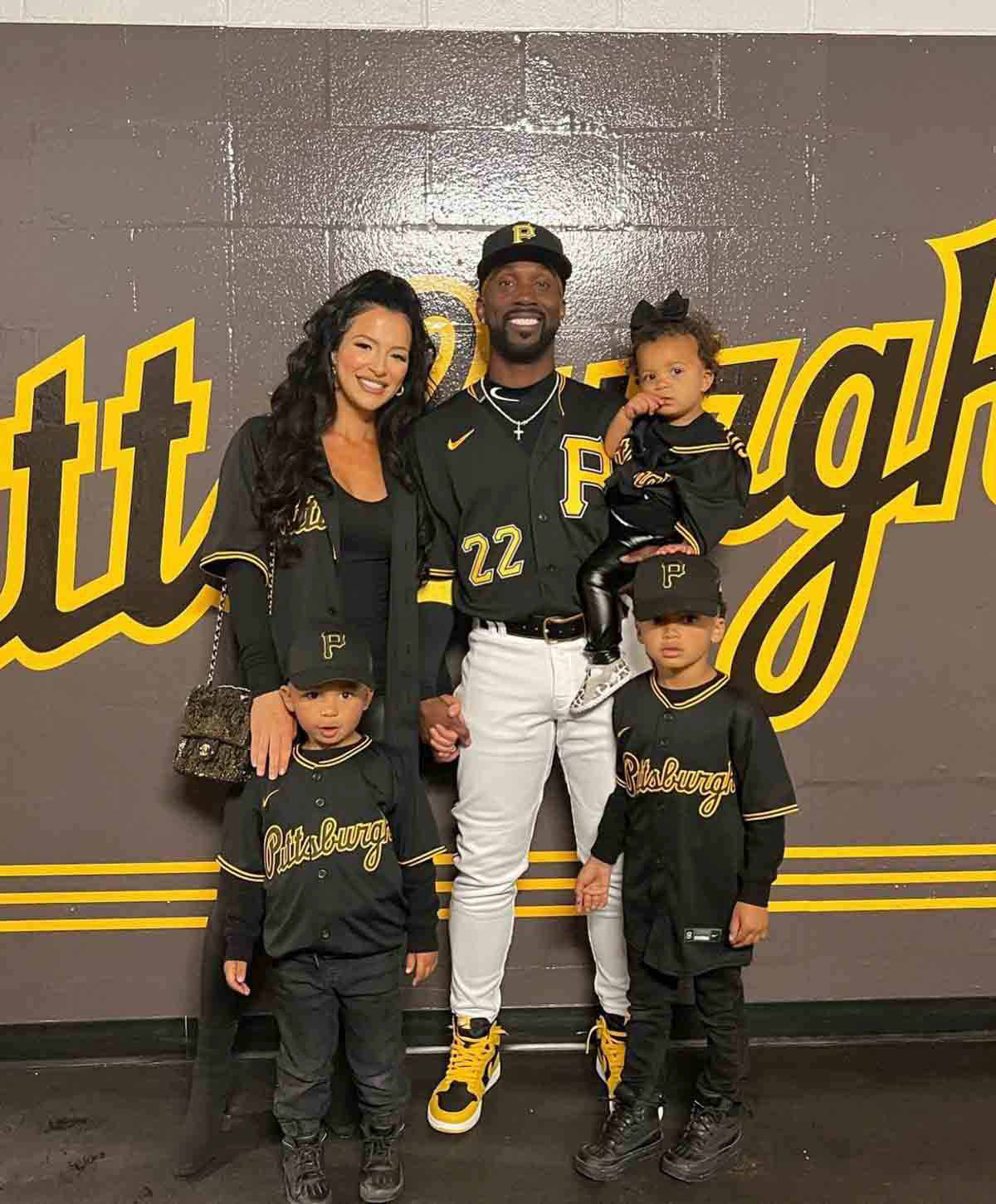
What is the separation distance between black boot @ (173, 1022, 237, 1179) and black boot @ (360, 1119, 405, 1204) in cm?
34

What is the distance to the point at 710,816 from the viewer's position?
2.38 metres

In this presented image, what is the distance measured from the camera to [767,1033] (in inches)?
120

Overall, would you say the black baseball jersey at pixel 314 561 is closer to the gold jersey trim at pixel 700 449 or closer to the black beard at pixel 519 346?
the black beard at pixel 519 346

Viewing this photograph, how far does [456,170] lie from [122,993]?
2.27 meters

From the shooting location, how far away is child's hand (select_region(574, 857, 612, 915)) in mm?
2486

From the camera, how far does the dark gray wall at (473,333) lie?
2816 mm

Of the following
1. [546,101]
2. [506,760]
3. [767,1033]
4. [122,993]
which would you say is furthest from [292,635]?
[767,1033]

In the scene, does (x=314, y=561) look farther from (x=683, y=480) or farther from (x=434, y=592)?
(x=683, y=480)

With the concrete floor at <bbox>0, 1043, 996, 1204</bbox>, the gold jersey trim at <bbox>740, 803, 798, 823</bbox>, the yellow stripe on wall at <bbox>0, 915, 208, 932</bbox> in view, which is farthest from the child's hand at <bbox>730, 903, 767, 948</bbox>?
the yellow stripe on wall at <bbox>0, 915, 208, 932</bbox>

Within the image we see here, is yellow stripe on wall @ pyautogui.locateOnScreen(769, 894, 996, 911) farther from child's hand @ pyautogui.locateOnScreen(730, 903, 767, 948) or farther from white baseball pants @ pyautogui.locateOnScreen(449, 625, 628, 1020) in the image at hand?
child's hand @ pyautogui.locateOnScreen(730, 903, 767, 948)

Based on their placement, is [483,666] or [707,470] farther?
[483,666]

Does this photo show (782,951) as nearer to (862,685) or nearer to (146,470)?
(862,685)

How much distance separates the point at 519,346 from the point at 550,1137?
5.84 ft

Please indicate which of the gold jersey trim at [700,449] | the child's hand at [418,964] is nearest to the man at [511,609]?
the gold jersey trim at [700,449]
